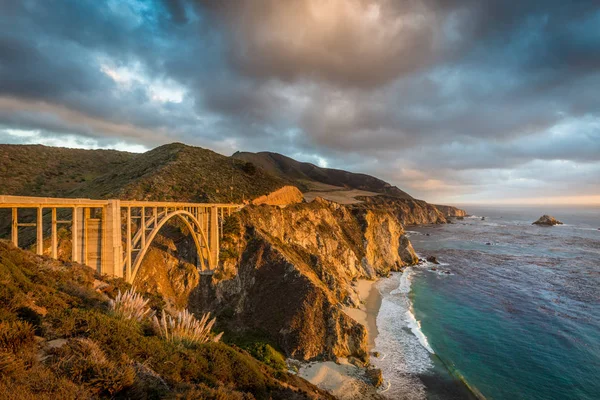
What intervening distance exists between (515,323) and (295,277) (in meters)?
26.0

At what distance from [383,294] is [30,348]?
41.3 m

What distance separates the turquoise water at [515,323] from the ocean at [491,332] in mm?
96

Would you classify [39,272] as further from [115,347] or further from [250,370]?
[250,370]

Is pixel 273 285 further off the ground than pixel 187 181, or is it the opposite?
pixel 187 181

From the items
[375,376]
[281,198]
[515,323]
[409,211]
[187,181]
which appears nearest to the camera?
[375,376]

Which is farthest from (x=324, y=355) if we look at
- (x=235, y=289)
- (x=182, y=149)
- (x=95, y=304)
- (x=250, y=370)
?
(x=182, y=149)

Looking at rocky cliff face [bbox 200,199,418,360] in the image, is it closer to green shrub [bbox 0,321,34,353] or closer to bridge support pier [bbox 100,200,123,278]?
bridge support pier [bbox 100,200,123,278]

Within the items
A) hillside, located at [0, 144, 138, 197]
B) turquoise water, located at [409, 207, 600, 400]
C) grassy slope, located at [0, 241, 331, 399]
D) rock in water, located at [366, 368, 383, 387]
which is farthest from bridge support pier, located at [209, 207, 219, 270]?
hillside, located at [0, 144, 138, 197]

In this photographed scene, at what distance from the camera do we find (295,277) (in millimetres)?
29875

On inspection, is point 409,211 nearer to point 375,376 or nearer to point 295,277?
point 295,277

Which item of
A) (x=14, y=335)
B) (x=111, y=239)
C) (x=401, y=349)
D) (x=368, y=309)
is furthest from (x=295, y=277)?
(x=14, y=335)

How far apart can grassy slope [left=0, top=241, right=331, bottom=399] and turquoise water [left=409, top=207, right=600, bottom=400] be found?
22854 mm

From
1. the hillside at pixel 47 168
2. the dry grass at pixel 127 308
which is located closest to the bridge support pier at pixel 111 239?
the dry grass at pixel 127 308

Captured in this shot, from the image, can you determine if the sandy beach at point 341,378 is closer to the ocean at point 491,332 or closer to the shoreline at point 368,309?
the shoreline at point 368,309
